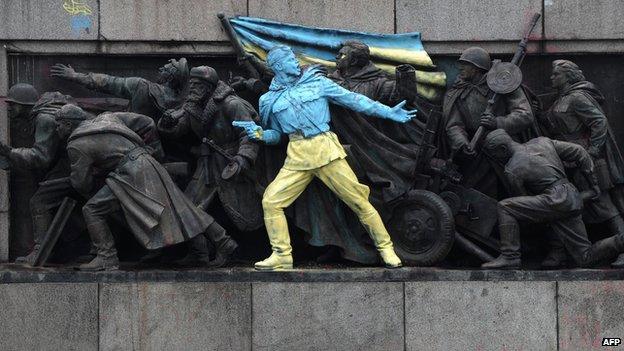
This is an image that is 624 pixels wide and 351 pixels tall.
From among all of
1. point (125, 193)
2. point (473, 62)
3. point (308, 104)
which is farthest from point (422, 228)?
point (125, 193)

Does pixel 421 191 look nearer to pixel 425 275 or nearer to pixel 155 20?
pixel 425 275

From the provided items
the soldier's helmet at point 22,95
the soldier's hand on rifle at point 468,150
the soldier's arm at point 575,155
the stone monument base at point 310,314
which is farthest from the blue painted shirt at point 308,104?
the soldier's helmet at point 22,95

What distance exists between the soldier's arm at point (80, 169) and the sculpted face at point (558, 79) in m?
5.22

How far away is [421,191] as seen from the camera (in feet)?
50.6

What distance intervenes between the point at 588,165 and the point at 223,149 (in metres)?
4.02

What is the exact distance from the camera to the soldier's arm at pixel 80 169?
15.2 m

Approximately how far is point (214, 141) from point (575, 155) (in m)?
3.99

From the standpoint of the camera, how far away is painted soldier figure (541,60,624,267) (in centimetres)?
1557

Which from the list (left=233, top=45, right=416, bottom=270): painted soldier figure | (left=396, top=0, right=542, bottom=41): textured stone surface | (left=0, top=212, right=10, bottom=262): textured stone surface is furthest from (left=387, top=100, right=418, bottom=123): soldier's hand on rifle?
(left=0, top=212, right=10, bottom=262): textured stone surface

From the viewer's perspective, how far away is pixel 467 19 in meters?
16.1

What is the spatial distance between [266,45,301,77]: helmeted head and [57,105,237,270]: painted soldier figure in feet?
→ 5.48

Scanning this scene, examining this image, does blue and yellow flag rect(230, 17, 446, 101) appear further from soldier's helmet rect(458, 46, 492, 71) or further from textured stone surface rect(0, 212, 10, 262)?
textured stone surface rect(0, 212, 10, 262)

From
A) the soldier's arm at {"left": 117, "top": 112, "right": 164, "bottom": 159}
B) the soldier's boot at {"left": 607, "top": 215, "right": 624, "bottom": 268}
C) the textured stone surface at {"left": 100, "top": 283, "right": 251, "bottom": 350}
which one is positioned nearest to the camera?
the textured stone surface at {"left": 100, "top": 283, "right": 251, "bottom": 350}

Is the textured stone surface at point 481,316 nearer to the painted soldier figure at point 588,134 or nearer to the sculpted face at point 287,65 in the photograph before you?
the painted soldier figure at point 588,134
